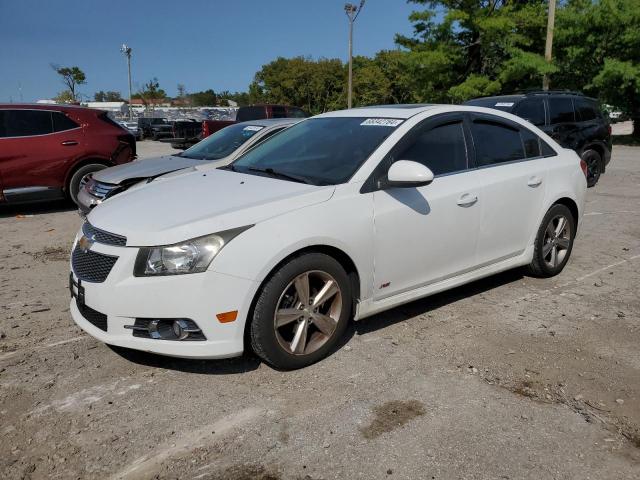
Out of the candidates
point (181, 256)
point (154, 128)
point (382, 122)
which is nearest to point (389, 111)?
point (382, 122)

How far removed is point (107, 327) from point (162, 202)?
849 millimetres

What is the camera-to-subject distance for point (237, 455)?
2602 millimetres

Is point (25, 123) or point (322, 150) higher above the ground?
point (25, 123)

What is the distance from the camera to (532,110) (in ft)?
31.9

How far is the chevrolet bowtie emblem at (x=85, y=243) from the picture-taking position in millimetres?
3341

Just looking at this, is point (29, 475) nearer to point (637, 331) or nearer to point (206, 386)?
point (206, 386)

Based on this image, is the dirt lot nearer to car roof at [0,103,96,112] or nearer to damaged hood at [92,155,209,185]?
damaged hood at [92,155,209,185]

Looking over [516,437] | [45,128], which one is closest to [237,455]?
[516,437]

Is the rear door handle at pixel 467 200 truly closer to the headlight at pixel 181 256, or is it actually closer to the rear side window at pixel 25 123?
the headlight at pixel 181 256

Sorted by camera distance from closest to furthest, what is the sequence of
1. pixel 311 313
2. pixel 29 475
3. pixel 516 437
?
1. pixel 29 475
2. pixel 516 437
3. pixel 311 313

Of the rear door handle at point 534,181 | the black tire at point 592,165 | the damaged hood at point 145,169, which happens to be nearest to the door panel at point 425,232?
the rear door handle at point 534,181

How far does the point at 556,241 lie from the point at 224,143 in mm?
4468

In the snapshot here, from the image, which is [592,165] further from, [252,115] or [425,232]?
[252,115]

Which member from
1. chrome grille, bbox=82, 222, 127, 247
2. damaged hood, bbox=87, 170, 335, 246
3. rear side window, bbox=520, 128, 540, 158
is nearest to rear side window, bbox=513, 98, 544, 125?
rear side window, bbox=520, 128, 540, 158
